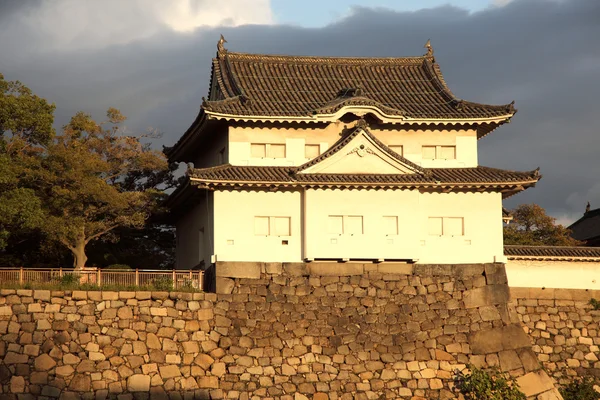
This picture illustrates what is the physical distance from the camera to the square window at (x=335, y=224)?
41.8 metres

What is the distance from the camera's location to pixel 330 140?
43.5 m

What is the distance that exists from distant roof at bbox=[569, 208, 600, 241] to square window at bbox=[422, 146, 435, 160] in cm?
2920

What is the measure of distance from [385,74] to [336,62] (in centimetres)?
199

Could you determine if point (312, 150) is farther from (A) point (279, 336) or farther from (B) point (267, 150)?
(A) point (279, 336)

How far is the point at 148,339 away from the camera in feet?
128

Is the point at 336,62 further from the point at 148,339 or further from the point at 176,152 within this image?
the point at 148,339

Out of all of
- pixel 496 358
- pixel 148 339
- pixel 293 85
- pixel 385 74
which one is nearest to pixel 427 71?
pixel 385 74

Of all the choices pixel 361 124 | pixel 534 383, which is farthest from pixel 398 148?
pixel 534 383

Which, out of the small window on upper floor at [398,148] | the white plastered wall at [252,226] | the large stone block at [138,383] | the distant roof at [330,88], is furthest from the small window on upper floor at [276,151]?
the large stone block at [138,383]

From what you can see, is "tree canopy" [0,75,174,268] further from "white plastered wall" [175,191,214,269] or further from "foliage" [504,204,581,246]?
"foliage" [504,204,581,246]

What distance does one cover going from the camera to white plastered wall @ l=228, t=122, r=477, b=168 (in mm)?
42875

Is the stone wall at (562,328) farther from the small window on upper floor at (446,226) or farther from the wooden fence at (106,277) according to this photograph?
the wooden fence at (106,277)

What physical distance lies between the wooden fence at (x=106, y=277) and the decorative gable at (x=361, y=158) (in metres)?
5.73

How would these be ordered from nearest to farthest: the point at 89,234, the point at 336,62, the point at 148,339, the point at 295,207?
the point at 148,339 < the point at 295,207 < the point at 89,234 < the point at 336,62
